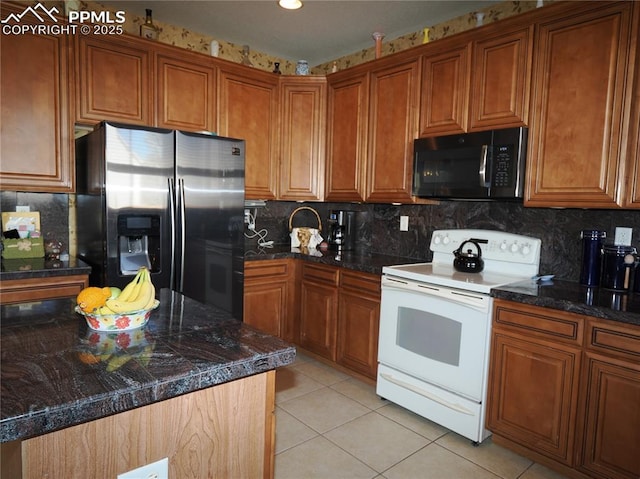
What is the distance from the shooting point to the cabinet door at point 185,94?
3.08 meters

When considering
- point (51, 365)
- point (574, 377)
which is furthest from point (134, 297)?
point (574, 377)

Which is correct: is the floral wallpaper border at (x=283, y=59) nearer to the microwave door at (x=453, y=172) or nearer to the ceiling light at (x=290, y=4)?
the microwave door at (x=453, y=172)

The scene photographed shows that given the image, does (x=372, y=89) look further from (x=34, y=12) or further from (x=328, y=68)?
(x=34, y=12)

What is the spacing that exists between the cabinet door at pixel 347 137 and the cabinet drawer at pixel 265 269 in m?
0.73

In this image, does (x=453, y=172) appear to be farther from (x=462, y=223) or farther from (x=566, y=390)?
(x=566, y=390)

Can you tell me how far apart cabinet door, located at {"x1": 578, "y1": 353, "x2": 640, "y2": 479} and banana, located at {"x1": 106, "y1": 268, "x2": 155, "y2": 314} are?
6.29ft

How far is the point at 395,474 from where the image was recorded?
81.9 inches

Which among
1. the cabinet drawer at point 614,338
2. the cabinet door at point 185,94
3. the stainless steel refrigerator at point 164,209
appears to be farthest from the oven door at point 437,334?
the cabinet door at point 185,94

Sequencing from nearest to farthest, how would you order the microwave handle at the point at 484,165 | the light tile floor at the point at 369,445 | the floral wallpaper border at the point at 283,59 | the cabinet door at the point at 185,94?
1. the light tile floor at the point at 369,445
2. the microwave handle at the point at 484,165
3. the floral wallpaper border at the point at 283,59
4. the cabinet door at the point at 185,94

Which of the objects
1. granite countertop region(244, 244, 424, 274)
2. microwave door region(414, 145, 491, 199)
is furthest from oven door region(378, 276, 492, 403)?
microwave door region(414, 145, 491, 199)

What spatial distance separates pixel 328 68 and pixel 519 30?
2.29 metres

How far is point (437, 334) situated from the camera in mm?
2471

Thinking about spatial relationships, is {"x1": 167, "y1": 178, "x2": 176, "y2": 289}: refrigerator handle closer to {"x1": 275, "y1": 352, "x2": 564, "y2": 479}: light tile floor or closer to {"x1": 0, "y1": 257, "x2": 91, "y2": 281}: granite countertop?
{"x1": 0, "y1": 257, "x2": 91, "y2": 281}: granite countertop

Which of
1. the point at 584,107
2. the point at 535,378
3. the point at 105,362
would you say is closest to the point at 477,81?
the point at 584,107
